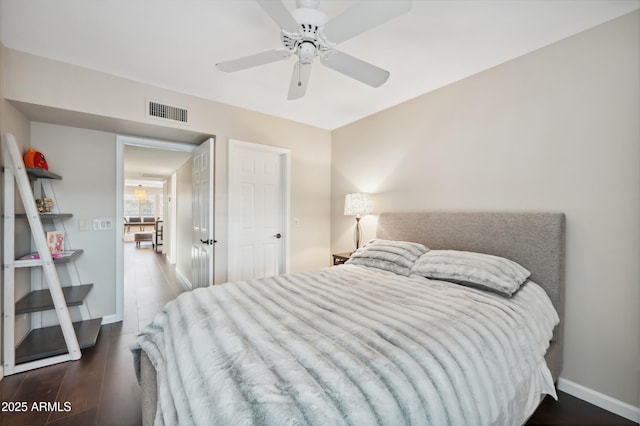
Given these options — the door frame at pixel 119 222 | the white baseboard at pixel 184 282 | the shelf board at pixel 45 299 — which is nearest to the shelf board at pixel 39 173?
the door frame at pixel 119 222

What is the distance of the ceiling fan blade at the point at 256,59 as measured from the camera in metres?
1.67

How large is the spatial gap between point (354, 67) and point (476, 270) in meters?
1.64

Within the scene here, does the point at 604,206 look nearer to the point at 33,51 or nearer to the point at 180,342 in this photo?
the point at 180,342

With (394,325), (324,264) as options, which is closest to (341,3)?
(394,325)

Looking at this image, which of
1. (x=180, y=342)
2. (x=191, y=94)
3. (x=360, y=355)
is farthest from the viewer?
(x=191, y=94)

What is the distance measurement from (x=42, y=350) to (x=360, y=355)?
9.23 ft

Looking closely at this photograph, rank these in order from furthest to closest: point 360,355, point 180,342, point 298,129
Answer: point 298,129
point 180,342
point 360,355

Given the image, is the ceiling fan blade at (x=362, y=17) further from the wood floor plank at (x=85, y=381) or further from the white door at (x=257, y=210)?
the wood floor plank at (x=85, y=381)

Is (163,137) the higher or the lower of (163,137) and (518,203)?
the higher

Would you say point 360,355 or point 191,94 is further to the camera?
point 191,94

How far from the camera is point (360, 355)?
99 centimetres

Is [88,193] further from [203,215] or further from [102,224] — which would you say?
[203,215]

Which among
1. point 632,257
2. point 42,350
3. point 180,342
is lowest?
point 42,350

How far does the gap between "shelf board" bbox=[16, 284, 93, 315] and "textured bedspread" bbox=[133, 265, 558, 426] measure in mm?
1352
